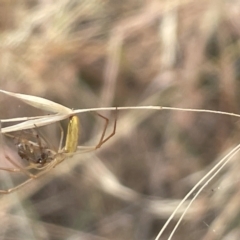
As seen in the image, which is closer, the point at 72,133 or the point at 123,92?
the point at 72,133

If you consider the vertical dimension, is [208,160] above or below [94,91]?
below

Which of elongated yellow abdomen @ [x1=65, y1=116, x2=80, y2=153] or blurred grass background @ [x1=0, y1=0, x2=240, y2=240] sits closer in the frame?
elongated yellow abdomen @ [x1=65, y1=116, x2=80, y2=153]

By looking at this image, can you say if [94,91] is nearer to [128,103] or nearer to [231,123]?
[128,103]

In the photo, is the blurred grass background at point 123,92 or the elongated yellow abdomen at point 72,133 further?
the blurred grass background at point 123,92

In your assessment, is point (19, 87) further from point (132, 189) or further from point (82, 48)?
point (132, 189)

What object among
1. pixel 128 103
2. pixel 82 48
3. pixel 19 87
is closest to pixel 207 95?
pixel 128 103

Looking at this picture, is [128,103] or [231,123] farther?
[128,103]

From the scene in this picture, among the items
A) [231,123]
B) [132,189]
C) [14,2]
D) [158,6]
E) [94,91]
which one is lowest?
[132,189]
